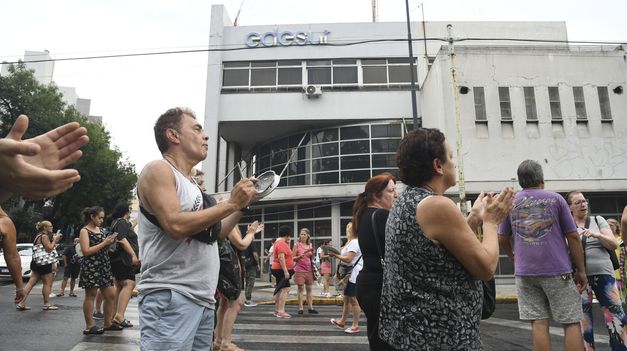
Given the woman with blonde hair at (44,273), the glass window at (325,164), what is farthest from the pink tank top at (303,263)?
the glass window at (325,164)

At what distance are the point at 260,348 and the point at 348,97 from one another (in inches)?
790

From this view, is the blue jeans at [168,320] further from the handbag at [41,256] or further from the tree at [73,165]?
the tree at [73,165]

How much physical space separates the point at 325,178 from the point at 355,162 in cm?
181

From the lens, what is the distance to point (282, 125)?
2484cm

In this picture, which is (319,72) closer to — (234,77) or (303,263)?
(234,77)

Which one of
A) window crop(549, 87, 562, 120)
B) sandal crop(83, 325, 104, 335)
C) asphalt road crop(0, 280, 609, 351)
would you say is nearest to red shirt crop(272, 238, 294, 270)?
asphalt road crop(0, 280, 609, 351)

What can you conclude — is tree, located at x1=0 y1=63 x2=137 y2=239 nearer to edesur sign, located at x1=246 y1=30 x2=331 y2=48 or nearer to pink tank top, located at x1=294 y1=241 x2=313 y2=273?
edesur sign, located at x1=246 y1=30 x2=331 y2=48

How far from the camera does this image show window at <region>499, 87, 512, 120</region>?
2031 centimetres

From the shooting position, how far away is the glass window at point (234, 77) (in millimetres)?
25297

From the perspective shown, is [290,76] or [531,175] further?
[290,76]

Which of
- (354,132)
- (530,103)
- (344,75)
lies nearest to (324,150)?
(354,132)

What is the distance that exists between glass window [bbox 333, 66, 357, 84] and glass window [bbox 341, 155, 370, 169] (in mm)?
4531

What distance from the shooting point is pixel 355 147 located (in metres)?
23.7

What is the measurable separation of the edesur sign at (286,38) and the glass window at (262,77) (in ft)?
4.93
